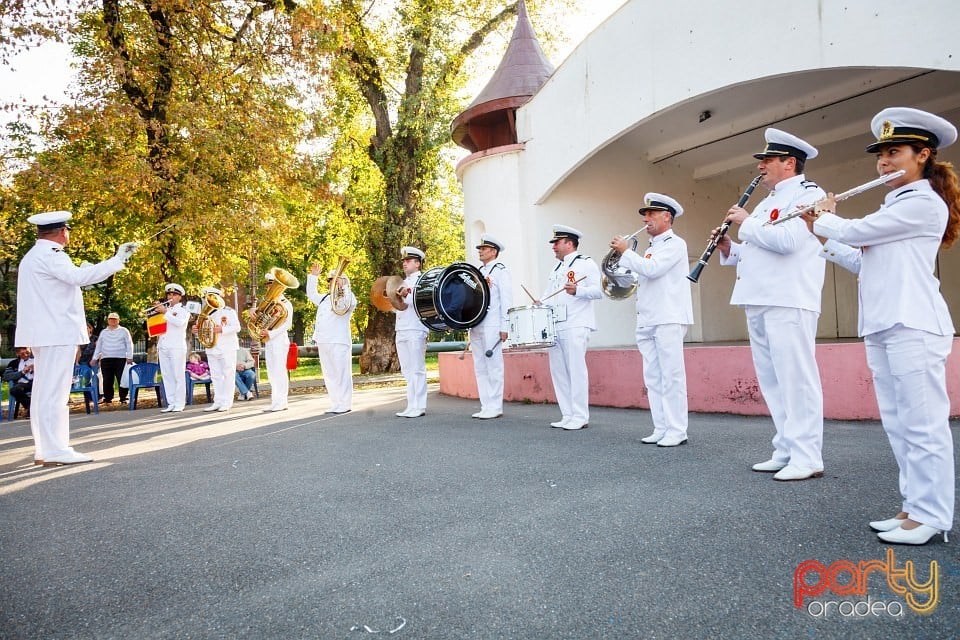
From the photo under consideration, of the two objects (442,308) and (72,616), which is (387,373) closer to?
(442,308)

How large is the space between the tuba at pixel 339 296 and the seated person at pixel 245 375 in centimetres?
503

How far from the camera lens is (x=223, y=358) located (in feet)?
38.4

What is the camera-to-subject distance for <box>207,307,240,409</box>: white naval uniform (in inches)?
460

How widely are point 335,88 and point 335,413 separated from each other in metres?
11.2

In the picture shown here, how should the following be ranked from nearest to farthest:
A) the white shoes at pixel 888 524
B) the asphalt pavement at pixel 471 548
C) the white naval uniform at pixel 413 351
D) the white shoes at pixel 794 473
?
the asphalt pavement at pixel 471 548
the white shoes at pixel 888 524
the white shoes at pixel 794 473
the white naval uniform at pixel 413 351

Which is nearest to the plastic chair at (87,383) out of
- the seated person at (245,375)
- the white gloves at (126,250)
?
the seated person at (245,375)

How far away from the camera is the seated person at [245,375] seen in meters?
14.0

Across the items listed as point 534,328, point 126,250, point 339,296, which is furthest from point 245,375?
point 534,328

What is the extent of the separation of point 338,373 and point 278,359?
1.71 metres

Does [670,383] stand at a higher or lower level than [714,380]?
higher

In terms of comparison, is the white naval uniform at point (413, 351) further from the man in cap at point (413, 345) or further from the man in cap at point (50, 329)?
the man in cap at point (50, 329)

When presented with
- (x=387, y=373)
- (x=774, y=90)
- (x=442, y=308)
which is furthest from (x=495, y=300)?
(x=387, y=373)

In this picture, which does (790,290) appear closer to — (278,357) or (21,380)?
(278,357)

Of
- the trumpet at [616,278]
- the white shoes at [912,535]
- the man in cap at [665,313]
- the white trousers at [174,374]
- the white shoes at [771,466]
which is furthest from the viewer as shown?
the white trousers at [174,374]
